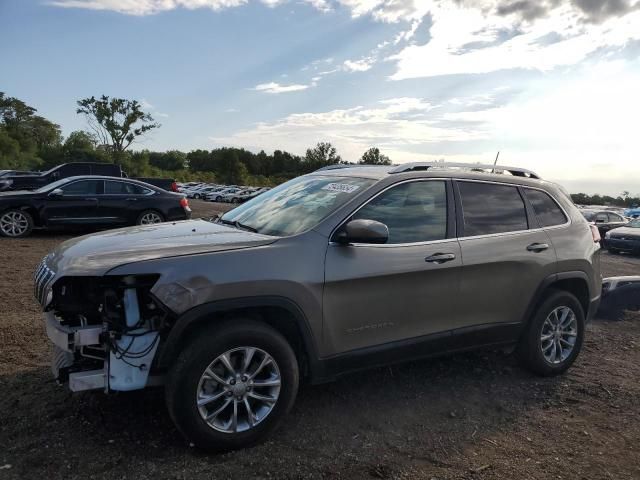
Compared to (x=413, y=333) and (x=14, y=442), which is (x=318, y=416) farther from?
(x=14, y=442)

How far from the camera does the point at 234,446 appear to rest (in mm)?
3287

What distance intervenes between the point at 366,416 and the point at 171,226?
2.13 meters

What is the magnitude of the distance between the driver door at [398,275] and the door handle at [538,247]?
2.84 feet

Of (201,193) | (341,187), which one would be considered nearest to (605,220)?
(341,187)

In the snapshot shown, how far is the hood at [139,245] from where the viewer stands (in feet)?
10.5

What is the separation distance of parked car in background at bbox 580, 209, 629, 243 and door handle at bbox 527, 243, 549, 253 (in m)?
17.6

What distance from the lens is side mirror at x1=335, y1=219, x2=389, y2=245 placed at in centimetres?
351

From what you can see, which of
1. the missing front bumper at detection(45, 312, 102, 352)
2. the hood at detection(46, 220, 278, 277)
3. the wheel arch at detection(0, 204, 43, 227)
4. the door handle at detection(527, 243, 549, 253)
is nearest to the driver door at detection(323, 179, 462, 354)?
the hood at detection(46, 220, 278, 277)

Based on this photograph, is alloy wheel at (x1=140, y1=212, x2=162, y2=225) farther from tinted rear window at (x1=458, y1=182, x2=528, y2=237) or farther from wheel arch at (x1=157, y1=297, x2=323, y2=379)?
wheel arch at (x1=157, y1=297, x2=323, y2=379)

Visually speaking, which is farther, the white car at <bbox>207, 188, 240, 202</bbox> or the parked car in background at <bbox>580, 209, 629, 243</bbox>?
the white car at <bbox>207, 188, 240, 202</bbox>

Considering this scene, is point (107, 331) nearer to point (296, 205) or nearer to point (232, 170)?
point (296, 205)

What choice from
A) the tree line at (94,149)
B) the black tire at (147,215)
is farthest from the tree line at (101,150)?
the black tire at (147,215)

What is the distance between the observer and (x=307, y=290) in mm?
3461

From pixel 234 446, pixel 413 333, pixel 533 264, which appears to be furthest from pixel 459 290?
pixel 234 446
